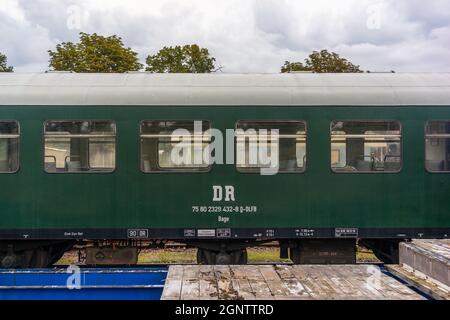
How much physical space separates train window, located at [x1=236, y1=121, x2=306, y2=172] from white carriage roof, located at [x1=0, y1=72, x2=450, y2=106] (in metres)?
0.41

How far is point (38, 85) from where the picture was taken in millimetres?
8914

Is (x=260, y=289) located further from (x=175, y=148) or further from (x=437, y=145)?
(x=437, y=145)

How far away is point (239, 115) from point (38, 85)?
351 cm

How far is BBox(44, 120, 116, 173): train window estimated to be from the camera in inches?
340

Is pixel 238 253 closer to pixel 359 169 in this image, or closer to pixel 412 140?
pixel 359 169

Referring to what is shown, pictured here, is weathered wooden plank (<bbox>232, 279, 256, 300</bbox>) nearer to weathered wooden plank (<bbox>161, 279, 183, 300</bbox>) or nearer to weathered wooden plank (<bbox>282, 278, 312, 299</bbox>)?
weathered wooden plank (<bbox>282, 278, 312, 299</bbox>)

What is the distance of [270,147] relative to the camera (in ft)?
28.5

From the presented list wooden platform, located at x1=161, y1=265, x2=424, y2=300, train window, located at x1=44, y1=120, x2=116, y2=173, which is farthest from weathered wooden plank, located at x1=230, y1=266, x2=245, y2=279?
train window, located at x1=44, y1=120, x2=116, y2=173

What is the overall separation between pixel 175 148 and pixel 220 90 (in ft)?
4.18

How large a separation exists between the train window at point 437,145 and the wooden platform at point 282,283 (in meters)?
3.10

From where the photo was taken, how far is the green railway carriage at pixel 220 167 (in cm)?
864

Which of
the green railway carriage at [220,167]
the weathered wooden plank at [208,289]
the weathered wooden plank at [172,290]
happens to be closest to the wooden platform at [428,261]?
the green railway carriage at [220,167]

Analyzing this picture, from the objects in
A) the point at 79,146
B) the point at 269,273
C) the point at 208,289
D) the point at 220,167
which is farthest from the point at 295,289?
the point at 79,146

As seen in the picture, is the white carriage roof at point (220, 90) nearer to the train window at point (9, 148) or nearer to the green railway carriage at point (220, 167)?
the green railway carriage at point (220, 167)
